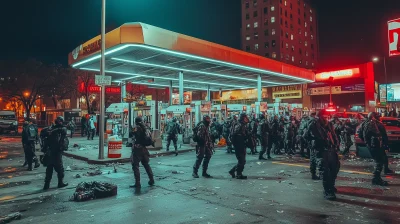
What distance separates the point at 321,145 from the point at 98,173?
6895mm

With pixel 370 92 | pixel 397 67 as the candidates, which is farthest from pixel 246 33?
pixel 370 92

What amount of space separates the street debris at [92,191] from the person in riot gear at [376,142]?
6.44m

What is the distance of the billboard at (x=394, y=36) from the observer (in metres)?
13.4

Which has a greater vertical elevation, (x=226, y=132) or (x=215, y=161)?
(x=226, y=132)

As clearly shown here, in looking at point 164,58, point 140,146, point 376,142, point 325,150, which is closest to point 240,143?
point 325,150

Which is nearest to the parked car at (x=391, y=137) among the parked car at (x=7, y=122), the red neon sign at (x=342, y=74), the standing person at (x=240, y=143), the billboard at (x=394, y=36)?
the billboard at (x=394, y=36)

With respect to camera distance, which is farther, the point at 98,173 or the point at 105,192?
the point at 98,173

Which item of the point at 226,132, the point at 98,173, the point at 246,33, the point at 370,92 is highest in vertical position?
the point at 246,33

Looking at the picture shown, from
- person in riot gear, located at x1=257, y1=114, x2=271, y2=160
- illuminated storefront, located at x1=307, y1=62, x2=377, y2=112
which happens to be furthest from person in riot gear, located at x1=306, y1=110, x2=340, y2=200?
illuminated storefront, located at x1=307, y1=62, x2=377, y2=112

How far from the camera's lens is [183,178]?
27.8 feet

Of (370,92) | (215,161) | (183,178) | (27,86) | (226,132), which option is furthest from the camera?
(27,86)

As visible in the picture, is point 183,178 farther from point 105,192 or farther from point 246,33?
point 246,33

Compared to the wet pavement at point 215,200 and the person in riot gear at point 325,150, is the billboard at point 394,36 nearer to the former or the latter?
the wet pavement at point 215,200

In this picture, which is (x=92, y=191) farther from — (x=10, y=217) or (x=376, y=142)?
(x=376, y=142)
